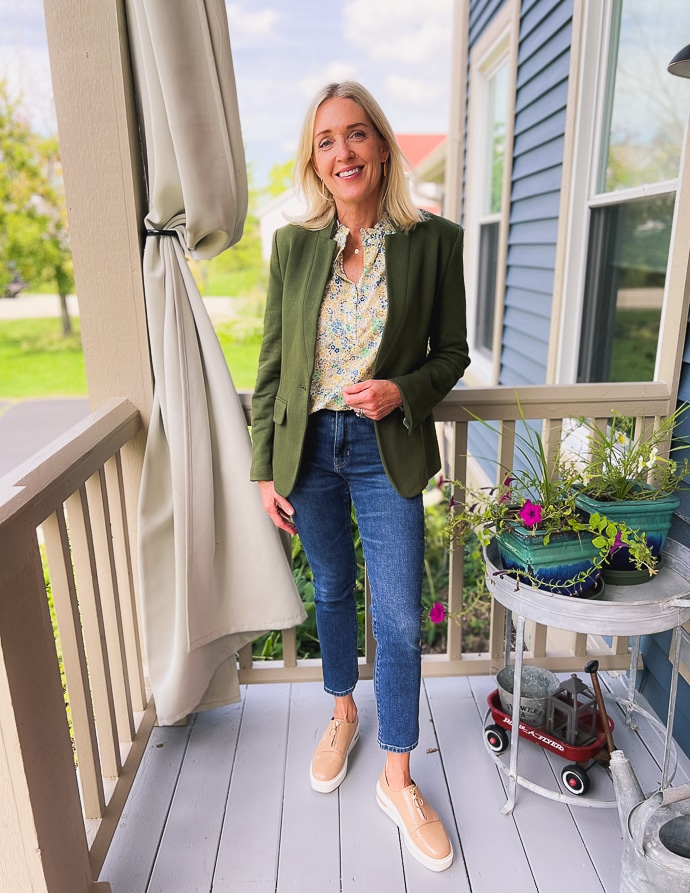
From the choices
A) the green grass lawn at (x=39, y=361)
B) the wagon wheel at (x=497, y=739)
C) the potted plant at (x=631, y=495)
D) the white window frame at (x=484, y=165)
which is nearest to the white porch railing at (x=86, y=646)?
the potted plant at (x=631, y=495)

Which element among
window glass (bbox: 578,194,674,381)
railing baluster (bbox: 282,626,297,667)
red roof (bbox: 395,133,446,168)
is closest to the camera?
railing baluster (bbox: 282,626,297,667)

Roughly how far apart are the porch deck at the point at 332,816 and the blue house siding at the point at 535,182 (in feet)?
7.27

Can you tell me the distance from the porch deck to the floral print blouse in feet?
3.48

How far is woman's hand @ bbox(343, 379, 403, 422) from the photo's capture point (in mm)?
1462

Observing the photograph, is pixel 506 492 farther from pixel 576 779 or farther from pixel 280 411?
pixel 576 779

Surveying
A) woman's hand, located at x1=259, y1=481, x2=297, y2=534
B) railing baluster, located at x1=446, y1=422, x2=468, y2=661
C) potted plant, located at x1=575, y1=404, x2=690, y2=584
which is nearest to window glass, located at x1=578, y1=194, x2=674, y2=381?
potted plant, located at x1=575, y1=404, x2=690, y2=584

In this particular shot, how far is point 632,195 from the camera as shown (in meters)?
2.50

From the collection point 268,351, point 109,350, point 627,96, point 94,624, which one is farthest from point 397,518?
point 627,96

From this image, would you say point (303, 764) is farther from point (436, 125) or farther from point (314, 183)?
point (436, 125)

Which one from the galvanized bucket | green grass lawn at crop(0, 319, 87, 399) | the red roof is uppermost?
the red roof

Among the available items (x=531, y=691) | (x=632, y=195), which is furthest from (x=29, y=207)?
(x=531, y=691)

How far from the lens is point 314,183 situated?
1.61 meters

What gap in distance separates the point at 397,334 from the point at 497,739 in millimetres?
1203

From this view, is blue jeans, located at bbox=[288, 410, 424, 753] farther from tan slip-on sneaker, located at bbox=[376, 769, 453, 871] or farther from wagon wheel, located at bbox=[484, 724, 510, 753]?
wagon wheel, located at bbox=[484, 724, 510, 753]
